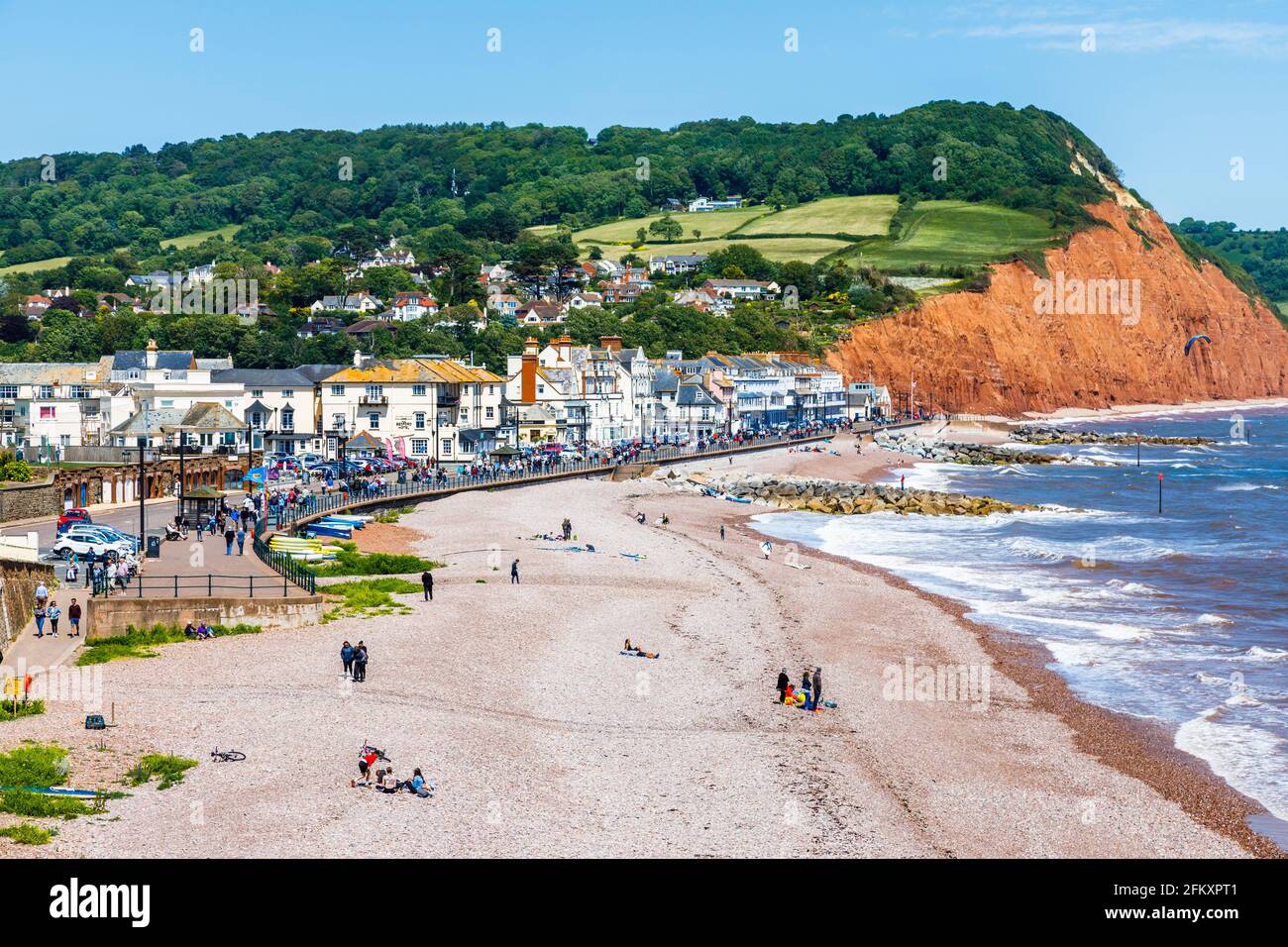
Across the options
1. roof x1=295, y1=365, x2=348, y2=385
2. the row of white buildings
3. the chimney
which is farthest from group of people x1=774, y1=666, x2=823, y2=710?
the chimney

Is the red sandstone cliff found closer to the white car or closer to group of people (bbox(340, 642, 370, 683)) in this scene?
the white car

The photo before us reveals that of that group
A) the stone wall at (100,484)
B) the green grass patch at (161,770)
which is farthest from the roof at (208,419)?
the green grass patch at (161,770)

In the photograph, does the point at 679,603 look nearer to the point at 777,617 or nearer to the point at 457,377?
the point at 777,617

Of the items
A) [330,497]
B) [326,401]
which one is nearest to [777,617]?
[330,497]

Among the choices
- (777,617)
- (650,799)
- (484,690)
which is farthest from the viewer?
(777,617)

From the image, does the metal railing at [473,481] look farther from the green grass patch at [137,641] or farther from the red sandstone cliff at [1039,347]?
the red sandstone cliff at [1039,347]

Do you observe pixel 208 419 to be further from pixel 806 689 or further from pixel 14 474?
pixel 806 689
